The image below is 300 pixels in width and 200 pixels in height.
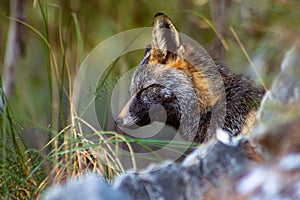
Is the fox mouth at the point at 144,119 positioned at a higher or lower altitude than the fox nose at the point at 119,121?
lower

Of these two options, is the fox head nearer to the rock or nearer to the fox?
the fox

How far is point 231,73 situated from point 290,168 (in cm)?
209

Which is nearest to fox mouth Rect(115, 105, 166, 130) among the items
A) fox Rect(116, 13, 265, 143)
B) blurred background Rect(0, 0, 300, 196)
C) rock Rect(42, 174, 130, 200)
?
fox Rect(116, 13, 265, 143)

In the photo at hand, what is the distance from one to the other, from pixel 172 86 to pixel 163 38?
26 cm

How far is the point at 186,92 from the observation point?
3.68 meters

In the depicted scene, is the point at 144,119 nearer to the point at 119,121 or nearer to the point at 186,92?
the point at 119,121

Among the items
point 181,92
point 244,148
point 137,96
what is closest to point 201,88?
point 181,92

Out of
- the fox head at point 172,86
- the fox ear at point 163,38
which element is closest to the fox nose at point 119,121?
the fox head at point 172,86

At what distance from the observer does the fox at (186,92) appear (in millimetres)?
3557

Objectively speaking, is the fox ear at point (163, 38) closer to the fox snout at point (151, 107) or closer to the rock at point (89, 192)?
the fox snout at point (151, 107)

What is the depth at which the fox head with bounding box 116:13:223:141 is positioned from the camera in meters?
3.62

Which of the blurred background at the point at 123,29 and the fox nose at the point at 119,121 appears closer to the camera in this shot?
the fox nose at the point at 119,121

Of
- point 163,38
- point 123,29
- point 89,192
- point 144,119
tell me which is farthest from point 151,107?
point 123,29

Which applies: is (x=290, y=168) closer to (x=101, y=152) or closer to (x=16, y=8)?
(x=101, y=152)
